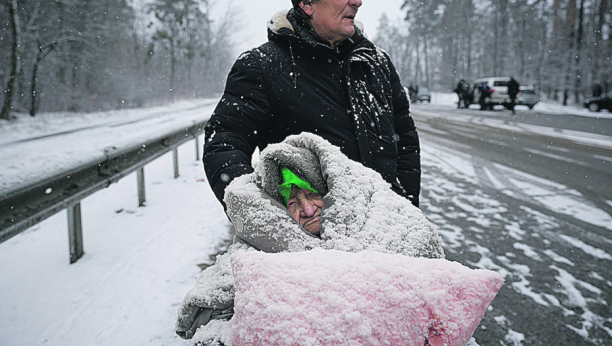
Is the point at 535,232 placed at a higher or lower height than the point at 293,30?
lower

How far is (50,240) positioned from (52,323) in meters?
1.68

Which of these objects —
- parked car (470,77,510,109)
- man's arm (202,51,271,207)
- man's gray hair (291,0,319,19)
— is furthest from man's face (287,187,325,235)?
parked car (470,77,510,109)

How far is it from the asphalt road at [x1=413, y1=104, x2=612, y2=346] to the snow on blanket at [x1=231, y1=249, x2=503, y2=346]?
6.28ft

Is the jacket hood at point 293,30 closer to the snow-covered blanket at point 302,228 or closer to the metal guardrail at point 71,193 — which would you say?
the snow-covered blanket at point 302,228

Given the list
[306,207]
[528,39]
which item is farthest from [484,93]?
[528,39]

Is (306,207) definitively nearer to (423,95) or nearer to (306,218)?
(306,218)

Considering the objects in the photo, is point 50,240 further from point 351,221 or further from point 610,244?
point 610,244

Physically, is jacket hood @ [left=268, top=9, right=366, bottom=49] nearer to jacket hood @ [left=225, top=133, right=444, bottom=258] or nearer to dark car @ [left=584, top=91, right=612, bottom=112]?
jacket hood @ [left=225, top=133, right=444, bottom=258]

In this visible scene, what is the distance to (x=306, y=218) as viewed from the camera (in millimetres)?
1112

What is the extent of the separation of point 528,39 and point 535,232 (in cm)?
5727

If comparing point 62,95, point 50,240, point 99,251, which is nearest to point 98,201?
point 50,240

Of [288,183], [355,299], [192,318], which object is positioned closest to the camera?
[355,299]

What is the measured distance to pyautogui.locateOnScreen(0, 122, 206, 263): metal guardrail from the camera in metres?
2.08

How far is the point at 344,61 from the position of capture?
1657 millimetres
